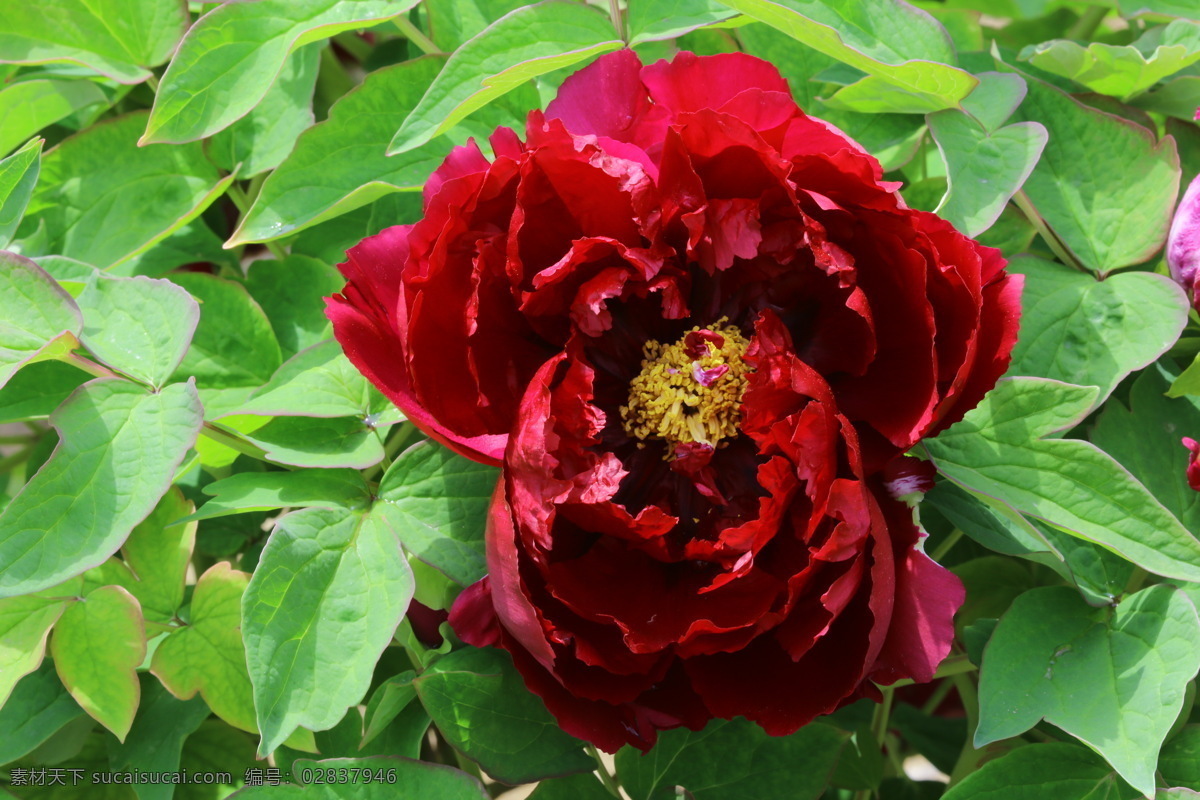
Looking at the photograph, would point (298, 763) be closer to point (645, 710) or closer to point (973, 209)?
point (645, 710)

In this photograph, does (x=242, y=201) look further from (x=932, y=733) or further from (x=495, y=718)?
(x=932, y=733)

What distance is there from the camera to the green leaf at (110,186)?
71cm

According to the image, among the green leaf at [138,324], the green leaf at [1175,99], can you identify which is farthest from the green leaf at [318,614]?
the green leaf at [1175,99]

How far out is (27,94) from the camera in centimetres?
70

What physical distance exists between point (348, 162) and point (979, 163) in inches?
14.1

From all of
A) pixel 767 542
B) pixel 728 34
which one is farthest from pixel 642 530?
pixel 728 34

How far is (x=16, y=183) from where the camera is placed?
0.58 meters

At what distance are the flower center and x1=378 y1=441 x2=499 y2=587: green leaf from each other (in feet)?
0.31

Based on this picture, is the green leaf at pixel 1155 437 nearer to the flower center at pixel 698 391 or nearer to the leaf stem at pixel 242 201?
the flower center at pixel 698 391

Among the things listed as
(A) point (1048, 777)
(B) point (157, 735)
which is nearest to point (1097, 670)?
(A) point (1048, 777)

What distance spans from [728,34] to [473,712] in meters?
0.44

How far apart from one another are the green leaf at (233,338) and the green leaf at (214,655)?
12 cm

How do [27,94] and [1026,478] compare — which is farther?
[27,94]

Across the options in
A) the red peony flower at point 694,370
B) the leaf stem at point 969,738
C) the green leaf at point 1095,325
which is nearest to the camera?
the red peony flower at point 694,370
